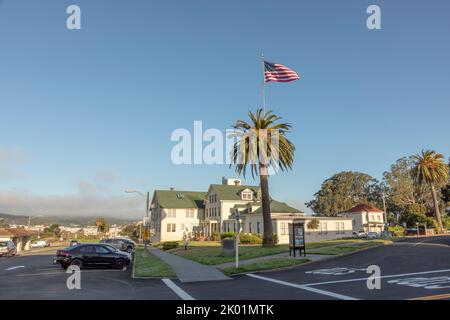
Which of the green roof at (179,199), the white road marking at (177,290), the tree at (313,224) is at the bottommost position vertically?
the white road marking at (177,290)

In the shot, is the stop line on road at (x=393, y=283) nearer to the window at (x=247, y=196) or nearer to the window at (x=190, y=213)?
the window at (x=247, y=196)

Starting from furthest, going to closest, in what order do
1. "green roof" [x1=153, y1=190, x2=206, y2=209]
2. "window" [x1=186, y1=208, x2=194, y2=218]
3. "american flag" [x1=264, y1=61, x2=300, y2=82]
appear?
1. "window" [x1=186, y1=208, x2=194, y2=218]
2. "green roof" [x1=153, y1=190, x2=206, y2=209]
3. "american flag" [x1=264, y1=61, x2=300, y2=82]

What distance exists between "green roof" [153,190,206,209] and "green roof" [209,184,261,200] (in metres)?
6.47

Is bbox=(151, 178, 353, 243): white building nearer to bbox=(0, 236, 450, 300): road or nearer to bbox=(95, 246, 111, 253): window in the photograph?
bbox=(95, 246, 111, 253): window

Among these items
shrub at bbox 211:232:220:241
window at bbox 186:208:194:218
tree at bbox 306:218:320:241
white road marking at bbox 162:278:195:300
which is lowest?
shrub at bbox 211:232:220:241

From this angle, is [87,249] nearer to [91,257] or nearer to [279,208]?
[91,257]

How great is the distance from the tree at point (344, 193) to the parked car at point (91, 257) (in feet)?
295

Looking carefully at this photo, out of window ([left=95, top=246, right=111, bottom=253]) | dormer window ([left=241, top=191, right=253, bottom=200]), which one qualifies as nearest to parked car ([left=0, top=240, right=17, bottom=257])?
window ([left=95, top=246, right=111, bottom=253])

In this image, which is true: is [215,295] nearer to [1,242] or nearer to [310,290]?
[310,290]

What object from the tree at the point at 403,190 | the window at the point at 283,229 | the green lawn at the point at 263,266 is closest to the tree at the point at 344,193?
the tree at the point at 403,190

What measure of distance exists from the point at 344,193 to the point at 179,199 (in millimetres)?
57769

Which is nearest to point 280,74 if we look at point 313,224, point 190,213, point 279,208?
point 313,224

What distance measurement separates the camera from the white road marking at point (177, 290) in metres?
11.0

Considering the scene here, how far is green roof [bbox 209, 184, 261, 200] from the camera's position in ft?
205
